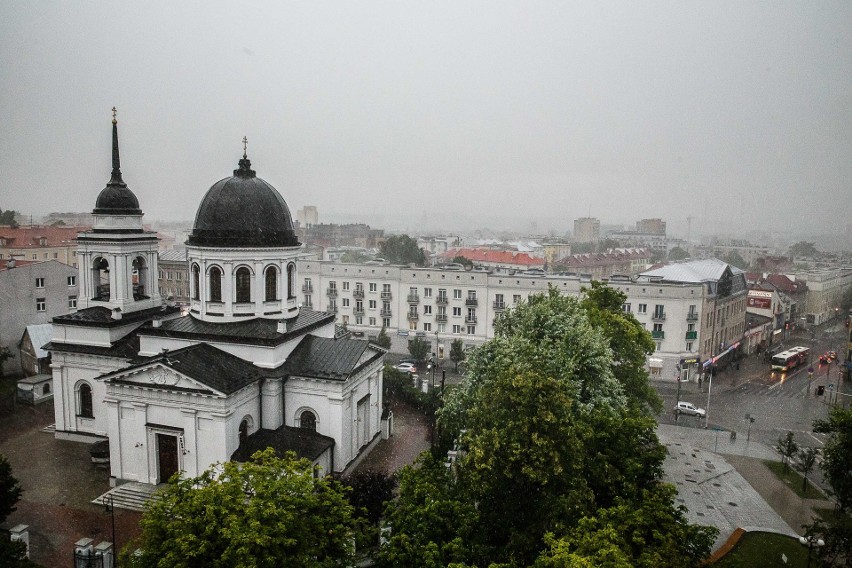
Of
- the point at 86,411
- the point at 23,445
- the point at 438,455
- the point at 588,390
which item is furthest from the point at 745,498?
the point at 23,445

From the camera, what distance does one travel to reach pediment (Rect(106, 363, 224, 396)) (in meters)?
24.0

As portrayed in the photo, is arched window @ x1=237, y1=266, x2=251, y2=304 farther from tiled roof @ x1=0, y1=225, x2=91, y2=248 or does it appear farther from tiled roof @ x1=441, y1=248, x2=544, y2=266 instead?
tiled roof @ x1=441, y1=248, x2=544, y2=266

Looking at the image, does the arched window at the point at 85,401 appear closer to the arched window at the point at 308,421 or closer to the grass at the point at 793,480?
the arched window at the point at 308,421

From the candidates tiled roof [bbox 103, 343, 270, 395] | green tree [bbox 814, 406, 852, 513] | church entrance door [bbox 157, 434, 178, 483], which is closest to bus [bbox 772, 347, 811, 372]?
green tree [bbox 814, 406, 852, 513]

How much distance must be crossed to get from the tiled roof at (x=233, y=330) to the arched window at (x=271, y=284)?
4.58 feet

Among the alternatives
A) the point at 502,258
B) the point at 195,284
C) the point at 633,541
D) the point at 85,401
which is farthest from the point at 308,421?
the point at 502,258

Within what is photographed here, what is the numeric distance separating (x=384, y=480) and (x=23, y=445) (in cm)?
2065

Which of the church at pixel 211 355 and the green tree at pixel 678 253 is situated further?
the green tree at pixel 678 253

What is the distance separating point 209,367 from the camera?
25438 mm

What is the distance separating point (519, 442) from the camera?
57.1 feet

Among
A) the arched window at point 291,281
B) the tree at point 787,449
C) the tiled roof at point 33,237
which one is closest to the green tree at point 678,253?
the tree at point 787,449

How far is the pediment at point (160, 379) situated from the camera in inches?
946

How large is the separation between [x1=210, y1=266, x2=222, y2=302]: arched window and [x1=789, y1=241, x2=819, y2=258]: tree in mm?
90940

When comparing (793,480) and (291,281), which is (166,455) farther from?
(793,480)
